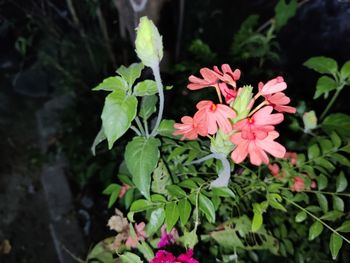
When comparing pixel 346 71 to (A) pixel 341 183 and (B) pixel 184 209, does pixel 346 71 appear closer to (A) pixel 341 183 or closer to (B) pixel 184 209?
(A) pixel 341 183

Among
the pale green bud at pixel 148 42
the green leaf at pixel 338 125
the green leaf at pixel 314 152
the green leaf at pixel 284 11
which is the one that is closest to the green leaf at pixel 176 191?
the pale green bud at pixel 148 42

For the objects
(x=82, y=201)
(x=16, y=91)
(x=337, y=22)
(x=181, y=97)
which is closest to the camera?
(x=337, y=22)

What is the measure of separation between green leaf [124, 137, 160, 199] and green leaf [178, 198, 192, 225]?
61mm

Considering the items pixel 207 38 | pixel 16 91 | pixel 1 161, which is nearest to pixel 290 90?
pixel 207 38

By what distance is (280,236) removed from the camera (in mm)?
865

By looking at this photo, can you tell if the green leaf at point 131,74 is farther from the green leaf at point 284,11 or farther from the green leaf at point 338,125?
the green leaf at point 284,11

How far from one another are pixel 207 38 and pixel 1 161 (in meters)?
1.37

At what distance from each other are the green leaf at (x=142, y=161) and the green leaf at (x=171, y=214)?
5cm

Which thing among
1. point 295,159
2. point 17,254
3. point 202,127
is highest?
point 202,127

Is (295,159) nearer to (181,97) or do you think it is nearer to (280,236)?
(280,236)

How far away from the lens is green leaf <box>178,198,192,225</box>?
615 mm

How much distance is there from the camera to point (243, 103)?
1.78ft

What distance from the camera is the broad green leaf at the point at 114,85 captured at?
612mm

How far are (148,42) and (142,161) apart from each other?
19cm
